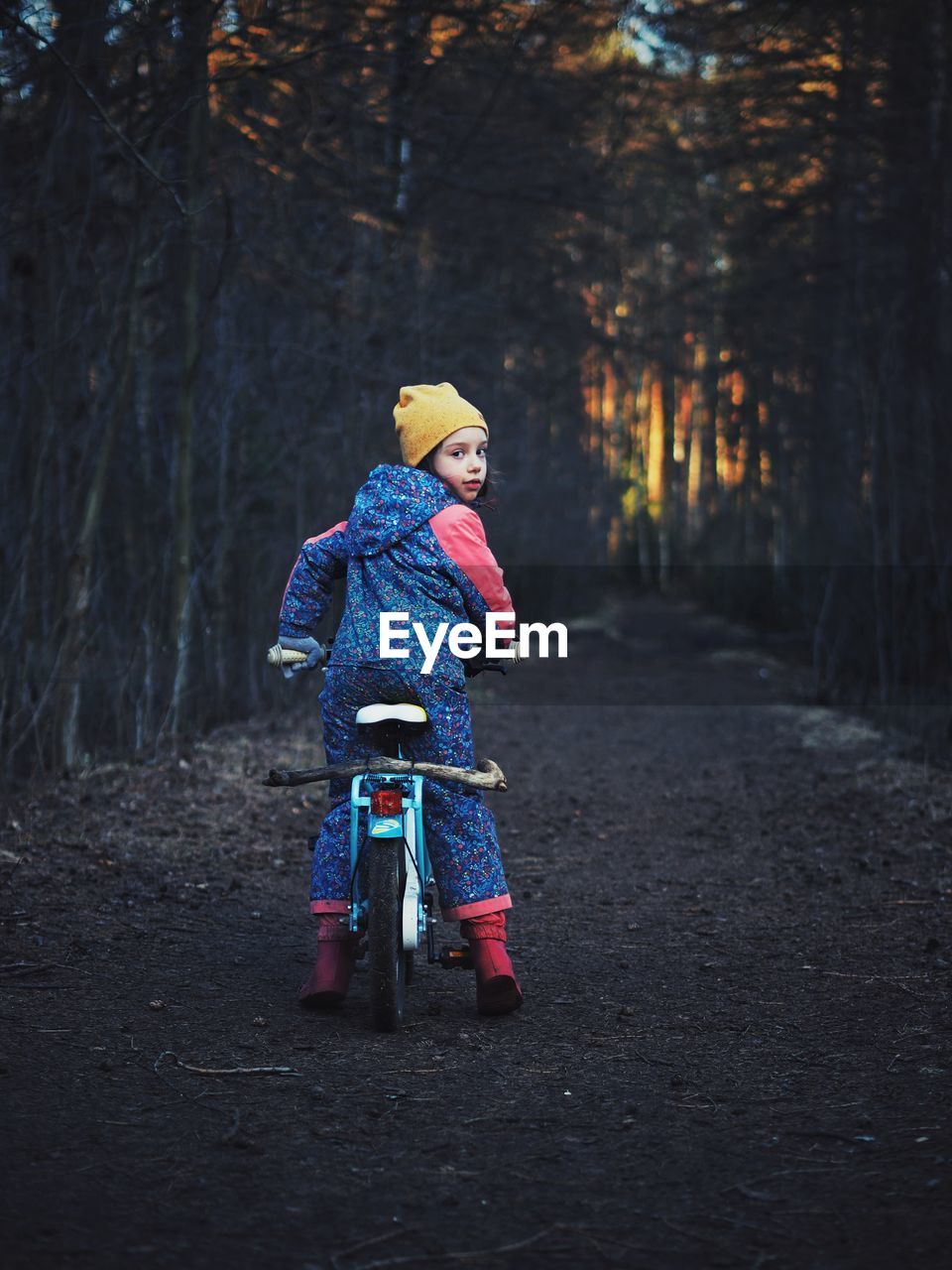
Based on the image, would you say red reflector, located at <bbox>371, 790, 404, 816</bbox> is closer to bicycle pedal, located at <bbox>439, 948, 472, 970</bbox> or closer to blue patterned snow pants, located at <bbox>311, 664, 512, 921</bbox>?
blue patterned snow pants, located at <bbox>311, 664, 512, 921</bbox>

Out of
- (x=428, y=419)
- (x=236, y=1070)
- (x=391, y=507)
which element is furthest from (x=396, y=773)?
(x=428, y=419)

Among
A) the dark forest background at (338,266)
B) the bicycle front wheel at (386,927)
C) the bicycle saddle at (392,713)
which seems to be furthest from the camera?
the dark forest background at (338,266)

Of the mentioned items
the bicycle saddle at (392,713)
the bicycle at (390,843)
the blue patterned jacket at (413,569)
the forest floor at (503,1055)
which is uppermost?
the blue patterned jacket at (413,569)

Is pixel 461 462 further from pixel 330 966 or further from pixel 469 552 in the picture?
pixel 330 966

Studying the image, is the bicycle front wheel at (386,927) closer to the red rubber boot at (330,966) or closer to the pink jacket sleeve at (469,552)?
the red rubber boot at (330,966)

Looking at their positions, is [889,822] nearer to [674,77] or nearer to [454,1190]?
[454,1190]

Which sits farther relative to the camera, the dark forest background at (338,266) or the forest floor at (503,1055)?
the dark forest background at (338,266)

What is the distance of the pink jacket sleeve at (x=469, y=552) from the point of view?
4473 mm

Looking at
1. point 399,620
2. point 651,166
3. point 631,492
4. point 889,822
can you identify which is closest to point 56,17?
point 399,620

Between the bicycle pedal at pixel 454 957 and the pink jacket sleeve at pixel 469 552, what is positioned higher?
the pink jacket sleeve at pixel 469 552

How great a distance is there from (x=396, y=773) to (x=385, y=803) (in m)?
0.13

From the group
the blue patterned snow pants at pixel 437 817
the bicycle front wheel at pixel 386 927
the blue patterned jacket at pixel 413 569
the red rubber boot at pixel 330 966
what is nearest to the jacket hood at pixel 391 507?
the blue patterned jacket at pixel 413 569

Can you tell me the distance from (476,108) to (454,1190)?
9358 mm

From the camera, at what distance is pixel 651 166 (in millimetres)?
17047
